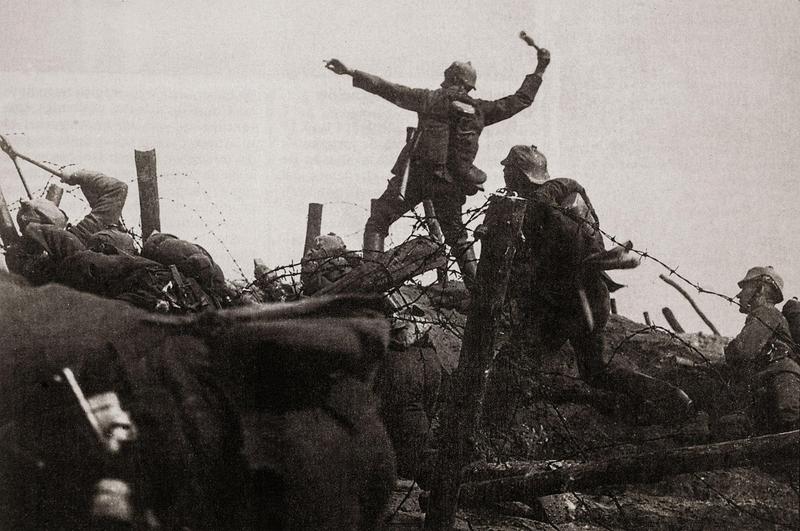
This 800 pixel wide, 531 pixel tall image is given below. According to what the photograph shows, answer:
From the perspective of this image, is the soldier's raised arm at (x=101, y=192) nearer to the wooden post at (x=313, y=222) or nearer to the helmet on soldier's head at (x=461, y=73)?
the wooden post at (x=313, y=222)

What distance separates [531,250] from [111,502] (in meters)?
4.95

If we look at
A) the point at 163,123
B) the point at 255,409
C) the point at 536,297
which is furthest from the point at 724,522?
the point at 163,123

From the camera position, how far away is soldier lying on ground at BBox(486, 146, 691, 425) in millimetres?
6773

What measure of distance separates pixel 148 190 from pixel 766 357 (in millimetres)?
6206

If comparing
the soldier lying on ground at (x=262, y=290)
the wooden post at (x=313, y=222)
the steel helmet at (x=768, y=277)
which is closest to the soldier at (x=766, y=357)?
the steel helmet at (x=768, y=277)

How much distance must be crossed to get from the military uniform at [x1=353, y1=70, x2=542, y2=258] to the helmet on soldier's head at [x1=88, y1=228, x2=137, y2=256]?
3055mm

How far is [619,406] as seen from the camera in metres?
7.39

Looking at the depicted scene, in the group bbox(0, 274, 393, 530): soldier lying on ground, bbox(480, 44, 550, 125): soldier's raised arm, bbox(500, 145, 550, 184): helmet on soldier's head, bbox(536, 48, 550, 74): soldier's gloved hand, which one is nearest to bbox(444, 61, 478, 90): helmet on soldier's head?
bbox(480, 44, 550, 125): soldier's raised arm

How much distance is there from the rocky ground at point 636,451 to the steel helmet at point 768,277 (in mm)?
929

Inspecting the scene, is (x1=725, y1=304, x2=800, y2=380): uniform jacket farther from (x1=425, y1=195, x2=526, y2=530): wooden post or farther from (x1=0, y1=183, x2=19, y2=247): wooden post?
(x1=0, y1=183, x2=19, y2=247): wooden post

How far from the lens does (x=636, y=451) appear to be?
725 cm

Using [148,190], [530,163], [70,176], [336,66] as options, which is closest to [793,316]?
[530,163]

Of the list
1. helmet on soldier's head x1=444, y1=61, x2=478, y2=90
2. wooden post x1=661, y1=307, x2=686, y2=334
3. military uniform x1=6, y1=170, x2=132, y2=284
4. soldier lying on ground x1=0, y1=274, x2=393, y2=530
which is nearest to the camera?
soldier lying on ground x1=0, y1=274, x2=393, y2=530

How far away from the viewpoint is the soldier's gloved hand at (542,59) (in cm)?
903
